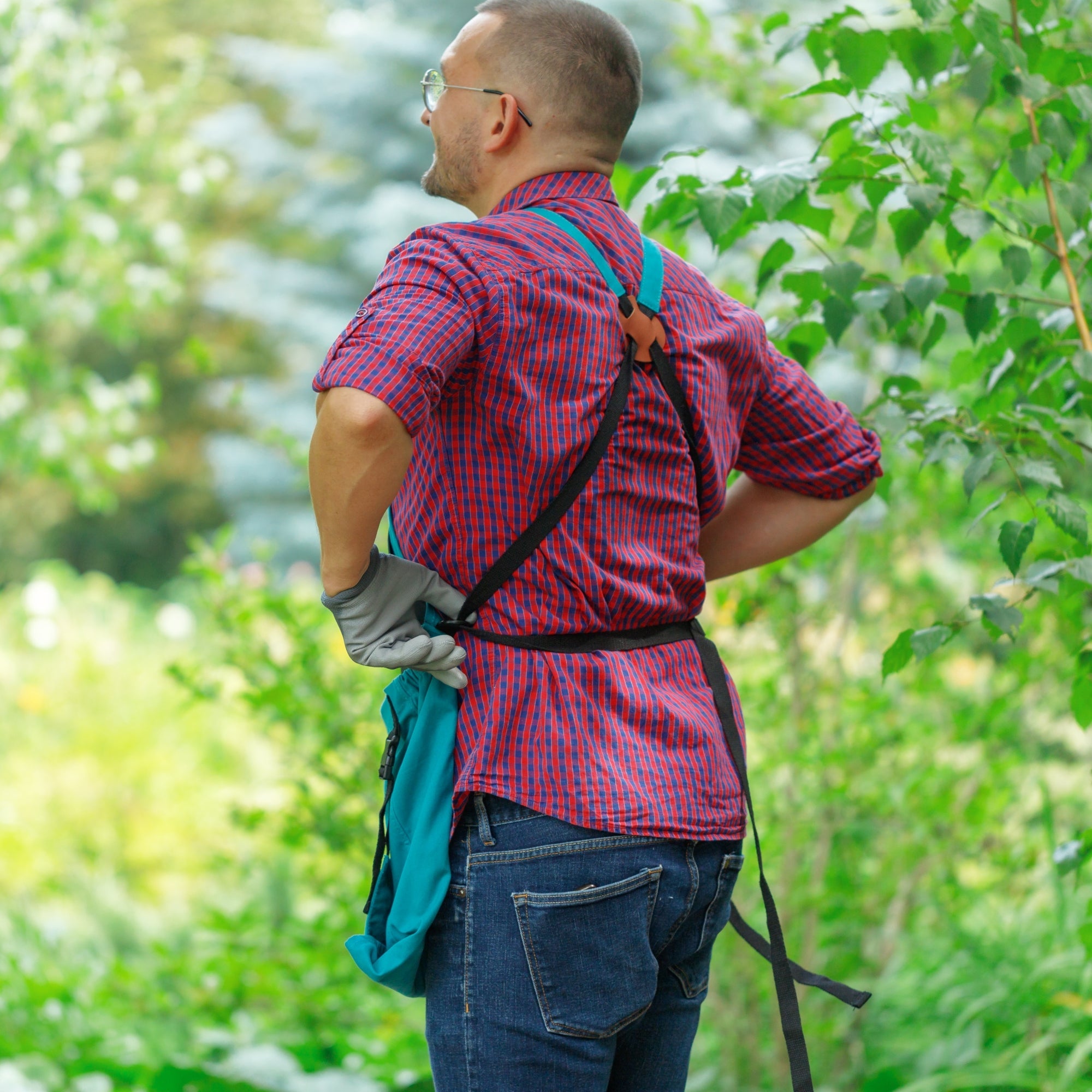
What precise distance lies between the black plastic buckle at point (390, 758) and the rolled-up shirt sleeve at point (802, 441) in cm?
72

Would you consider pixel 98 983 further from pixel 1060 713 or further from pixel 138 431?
pixel 138 431

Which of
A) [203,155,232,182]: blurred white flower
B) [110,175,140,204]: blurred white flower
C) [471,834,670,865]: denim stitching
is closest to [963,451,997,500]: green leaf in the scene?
[471,834,670,865]: denim stitching

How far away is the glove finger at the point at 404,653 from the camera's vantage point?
1375 millimetres

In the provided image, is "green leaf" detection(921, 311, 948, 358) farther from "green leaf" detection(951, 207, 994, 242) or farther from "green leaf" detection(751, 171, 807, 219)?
"green leaf" detection(751, 171, 807, 219)

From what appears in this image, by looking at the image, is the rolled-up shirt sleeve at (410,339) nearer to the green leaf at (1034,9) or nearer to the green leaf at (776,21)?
the green leaf at (776,21)

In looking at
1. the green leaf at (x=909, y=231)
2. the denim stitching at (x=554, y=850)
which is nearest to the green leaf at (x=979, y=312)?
the green leaf at (x=909, y=231)

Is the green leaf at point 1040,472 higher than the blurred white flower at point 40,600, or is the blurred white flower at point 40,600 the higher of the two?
the blurred white flower at point 40,600

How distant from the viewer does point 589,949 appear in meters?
1.36

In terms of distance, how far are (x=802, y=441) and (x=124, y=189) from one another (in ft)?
13.3

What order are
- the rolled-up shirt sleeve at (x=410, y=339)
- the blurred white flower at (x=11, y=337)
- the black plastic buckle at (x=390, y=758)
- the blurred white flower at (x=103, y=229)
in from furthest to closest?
the blurred white flower at (x=103, y=229) → the blurred white flower at (x=11, y=337) → the black plastic buckle at (x=390, y=758) → the rolled-up shirt sleeve at (x=410, y=339)

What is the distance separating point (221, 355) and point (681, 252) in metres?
12.6

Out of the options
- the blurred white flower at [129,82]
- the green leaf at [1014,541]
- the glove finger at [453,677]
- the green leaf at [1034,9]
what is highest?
the blurred white flower at [129,82]

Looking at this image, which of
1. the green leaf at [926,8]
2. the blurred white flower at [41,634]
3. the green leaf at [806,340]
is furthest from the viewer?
the blurred white flower at [41,634]

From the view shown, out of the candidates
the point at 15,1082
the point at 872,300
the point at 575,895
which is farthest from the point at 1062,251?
the point at 15,1082
